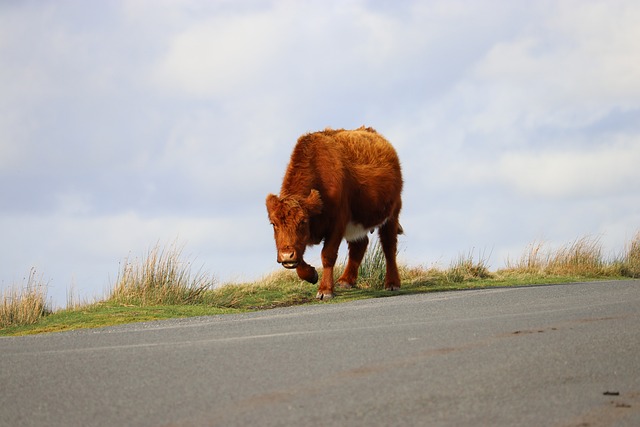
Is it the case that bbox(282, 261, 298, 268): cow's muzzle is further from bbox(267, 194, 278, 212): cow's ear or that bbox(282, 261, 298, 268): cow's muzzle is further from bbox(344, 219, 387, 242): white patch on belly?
bbox(344, 219, 387, 242): white patch on belly

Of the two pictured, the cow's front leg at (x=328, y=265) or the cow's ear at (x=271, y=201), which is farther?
the cow's front leg at (x=328, y=265)

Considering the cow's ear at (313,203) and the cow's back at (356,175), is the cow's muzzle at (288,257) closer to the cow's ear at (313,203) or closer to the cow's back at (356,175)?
the cow's ear at (313,203)

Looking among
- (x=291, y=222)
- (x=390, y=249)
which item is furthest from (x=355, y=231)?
(x=291, y=222)

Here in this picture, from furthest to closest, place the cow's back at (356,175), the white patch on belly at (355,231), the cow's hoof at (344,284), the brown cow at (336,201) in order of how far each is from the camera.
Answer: the cow's hoof at (344,284) < the white patch on belly at (355,231) < the cow's back at (356,175) < the brown cow at (336,201)

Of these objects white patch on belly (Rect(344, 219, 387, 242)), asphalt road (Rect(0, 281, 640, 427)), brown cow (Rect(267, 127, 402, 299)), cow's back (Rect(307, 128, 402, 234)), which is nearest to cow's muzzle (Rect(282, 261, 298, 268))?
brown cow (Rect(267, 127, 402, 299))

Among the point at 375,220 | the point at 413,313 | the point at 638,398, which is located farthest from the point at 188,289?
the point at 638,398

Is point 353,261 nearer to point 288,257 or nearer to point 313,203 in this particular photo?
point 313,203

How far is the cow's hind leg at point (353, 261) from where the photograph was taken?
15242 mm

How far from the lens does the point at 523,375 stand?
5.59m

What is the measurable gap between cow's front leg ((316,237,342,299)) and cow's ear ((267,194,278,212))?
1.08m

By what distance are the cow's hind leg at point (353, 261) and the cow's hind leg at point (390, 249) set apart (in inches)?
14.6

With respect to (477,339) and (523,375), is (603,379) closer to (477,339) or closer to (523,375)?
(523,375)

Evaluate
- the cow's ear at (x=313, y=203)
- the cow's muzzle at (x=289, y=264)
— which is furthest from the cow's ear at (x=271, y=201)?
the cow's muzzle at (x=289, y=264)

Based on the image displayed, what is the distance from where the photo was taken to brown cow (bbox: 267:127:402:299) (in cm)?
1262
